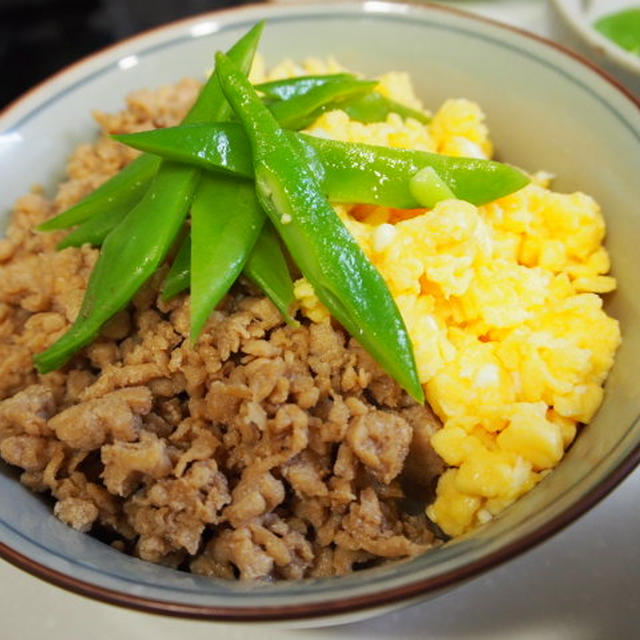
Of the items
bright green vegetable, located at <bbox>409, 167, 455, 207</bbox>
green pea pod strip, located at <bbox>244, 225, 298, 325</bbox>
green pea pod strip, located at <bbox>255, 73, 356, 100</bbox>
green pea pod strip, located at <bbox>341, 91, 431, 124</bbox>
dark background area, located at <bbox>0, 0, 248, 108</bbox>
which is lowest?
green pea pod strip, located at <bbox>244, 225, 298, 325</bbox>

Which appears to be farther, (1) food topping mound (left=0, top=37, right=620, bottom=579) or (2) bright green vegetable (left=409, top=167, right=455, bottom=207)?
(2) bright green vegetable (left=409, top=167, right=455, bottom=207)

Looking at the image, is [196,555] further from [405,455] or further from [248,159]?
[248,159]

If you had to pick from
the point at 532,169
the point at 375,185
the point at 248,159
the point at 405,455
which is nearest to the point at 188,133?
the point at 248,159

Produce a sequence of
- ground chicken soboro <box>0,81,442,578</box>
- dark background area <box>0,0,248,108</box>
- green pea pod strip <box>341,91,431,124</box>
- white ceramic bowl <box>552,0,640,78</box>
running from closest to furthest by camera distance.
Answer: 1. ground chicken soboro <box>0,81,442,578</box>
2. green pea pod strip <box>341,91,431,124</box>
3. white ceramic bowl <box>552,0,640,78</box>
4. dark background area <box>0,0,248,108</box>

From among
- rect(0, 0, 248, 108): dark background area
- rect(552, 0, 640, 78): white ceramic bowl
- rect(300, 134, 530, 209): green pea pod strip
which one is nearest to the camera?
rect(300, 134, 530, 209): green pea pod strip

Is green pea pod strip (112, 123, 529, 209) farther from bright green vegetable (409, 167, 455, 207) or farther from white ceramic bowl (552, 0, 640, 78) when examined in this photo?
white ceramic bowl (552, 0, 640, 78)

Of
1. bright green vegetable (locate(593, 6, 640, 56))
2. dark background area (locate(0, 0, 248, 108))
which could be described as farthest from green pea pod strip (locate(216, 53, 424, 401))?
dark background area (locate(0, 0, 248, 108))

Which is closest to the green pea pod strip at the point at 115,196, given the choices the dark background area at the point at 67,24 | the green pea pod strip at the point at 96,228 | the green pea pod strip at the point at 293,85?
the green pea pod strip at the point at 96,228

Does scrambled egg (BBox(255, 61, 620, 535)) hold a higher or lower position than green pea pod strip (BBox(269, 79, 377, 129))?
lower
